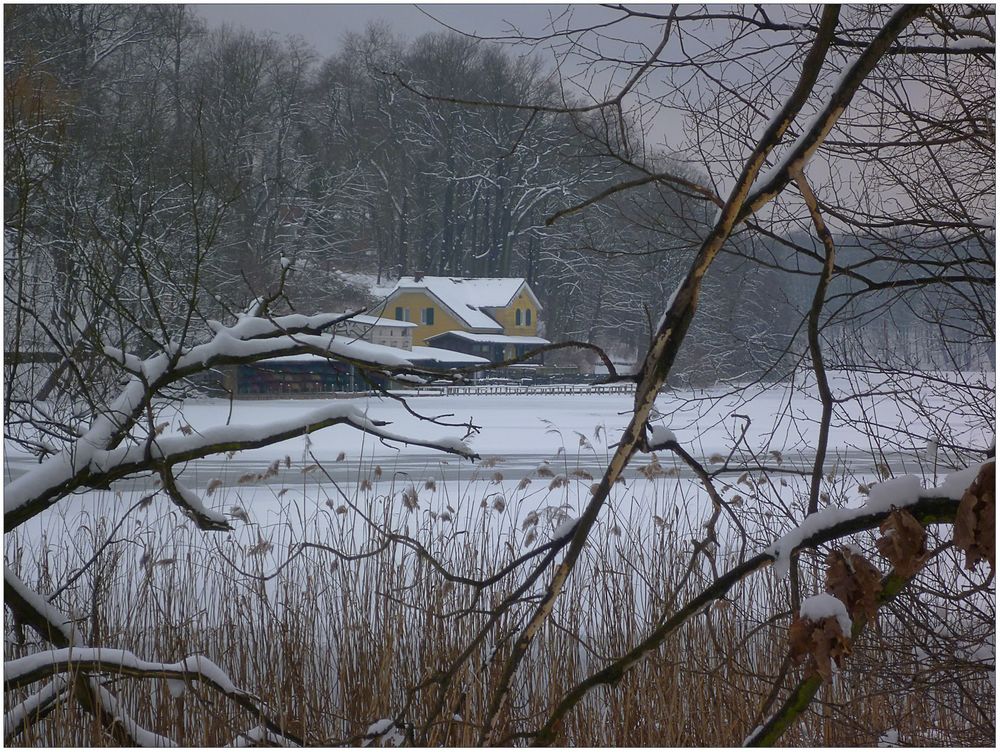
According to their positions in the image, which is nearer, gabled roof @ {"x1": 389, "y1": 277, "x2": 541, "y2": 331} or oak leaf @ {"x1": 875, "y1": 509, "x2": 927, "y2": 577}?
oak leaf @ {"x1": 875, "y1": 509, "x2": 927, "y2": 577}

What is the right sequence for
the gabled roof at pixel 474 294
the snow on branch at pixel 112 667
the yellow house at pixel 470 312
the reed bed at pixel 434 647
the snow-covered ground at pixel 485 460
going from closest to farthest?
the snow on branch at pixel 112 667
the reed bed at pixel 434 647
the snow-covered ground at pixel 485 460
the gabled roof at pixel 474 294
the yellow house at pixel 470 312

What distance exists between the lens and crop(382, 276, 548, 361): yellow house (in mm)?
11553

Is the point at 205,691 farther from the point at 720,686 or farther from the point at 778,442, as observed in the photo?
the point at 778,442

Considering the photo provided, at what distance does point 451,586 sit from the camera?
2914 millimetres

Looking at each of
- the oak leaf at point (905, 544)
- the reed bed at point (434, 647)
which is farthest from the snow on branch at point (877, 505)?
the reed bed at point (434, 647)

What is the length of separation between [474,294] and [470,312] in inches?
17.3

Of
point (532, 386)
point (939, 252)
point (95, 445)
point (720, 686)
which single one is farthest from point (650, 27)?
point (532, 386)

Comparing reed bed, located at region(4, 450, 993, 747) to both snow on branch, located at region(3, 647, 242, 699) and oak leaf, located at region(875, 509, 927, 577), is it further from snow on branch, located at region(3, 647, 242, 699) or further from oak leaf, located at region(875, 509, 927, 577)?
oak leaf, located at region(875, 509, 927, 577)

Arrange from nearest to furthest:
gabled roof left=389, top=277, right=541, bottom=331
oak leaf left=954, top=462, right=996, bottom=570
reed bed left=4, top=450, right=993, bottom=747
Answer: oak leaf left=954, top=462, right=996, bottom=570 < reed bed left=4, top=450, right=993, bottom=747 < gabled roof left=389, top=277, right=541, bottom=331

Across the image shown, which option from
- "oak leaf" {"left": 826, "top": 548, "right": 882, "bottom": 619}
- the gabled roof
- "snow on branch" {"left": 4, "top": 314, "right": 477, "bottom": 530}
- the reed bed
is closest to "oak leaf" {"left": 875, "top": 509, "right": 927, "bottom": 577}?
"oak leaf" {"left": 826, "top": 548, "right": 882, "bottom": 619}

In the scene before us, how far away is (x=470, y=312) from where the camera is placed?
13.9 meters

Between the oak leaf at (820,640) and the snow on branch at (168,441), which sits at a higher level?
the snow on branch at (168,441)

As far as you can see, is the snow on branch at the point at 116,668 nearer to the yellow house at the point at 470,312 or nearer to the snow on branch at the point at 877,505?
the snow on branch at the point at 877,505

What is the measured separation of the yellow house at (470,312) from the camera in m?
11.6
